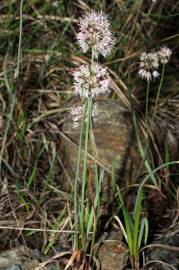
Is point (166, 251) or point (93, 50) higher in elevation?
point (93, 50)

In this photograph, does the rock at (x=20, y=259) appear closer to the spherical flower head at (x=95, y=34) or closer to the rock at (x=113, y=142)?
the rock at (x=113, y=142)

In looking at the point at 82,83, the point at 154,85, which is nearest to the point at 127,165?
the point at 154,85

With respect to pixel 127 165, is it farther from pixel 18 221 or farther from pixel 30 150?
pixel 18 221

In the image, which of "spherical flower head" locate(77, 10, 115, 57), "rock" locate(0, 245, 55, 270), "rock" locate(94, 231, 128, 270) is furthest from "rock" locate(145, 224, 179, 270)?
"spherical flower head" locate(77, 10, 115, 57)

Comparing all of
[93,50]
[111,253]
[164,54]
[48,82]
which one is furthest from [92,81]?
[48,82]

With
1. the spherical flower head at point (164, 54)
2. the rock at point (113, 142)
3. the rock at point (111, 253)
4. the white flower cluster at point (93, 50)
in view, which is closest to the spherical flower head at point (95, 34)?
the white flower cluster at point (93, 50)

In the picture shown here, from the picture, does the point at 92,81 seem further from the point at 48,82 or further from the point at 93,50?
the point at 48,82

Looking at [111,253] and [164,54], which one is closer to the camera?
[111,253]
